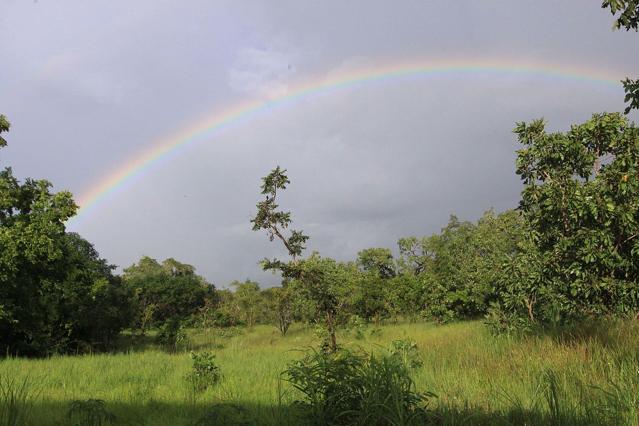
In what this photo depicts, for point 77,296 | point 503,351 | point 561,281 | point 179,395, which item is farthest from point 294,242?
point 77,296

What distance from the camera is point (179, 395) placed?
722cm

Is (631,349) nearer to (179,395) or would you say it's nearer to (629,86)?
(629,86)

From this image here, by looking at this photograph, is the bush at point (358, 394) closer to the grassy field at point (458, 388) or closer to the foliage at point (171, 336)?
the grassy field at point (458, 388)

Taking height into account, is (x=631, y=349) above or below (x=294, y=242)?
below

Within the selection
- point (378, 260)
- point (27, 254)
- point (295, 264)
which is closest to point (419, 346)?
point (295, 264)

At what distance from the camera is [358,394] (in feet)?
13.9

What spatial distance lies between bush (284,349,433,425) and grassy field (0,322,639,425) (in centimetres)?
36

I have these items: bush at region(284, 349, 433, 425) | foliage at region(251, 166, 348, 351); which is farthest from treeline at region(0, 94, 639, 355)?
bush at region(284, 349, 433, 425)

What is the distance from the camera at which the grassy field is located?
165 inches

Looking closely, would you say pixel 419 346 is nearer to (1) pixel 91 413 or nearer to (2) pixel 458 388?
(2) pixel 458 388

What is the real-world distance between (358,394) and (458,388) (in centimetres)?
199

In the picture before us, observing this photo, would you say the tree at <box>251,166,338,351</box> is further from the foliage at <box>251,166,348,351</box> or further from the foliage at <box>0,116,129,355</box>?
the foliage at <box>0,116,129,355</box>

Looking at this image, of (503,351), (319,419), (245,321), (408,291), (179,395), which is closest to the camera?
(319,419)

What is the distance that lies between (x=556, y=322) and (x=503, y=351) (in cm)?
209
